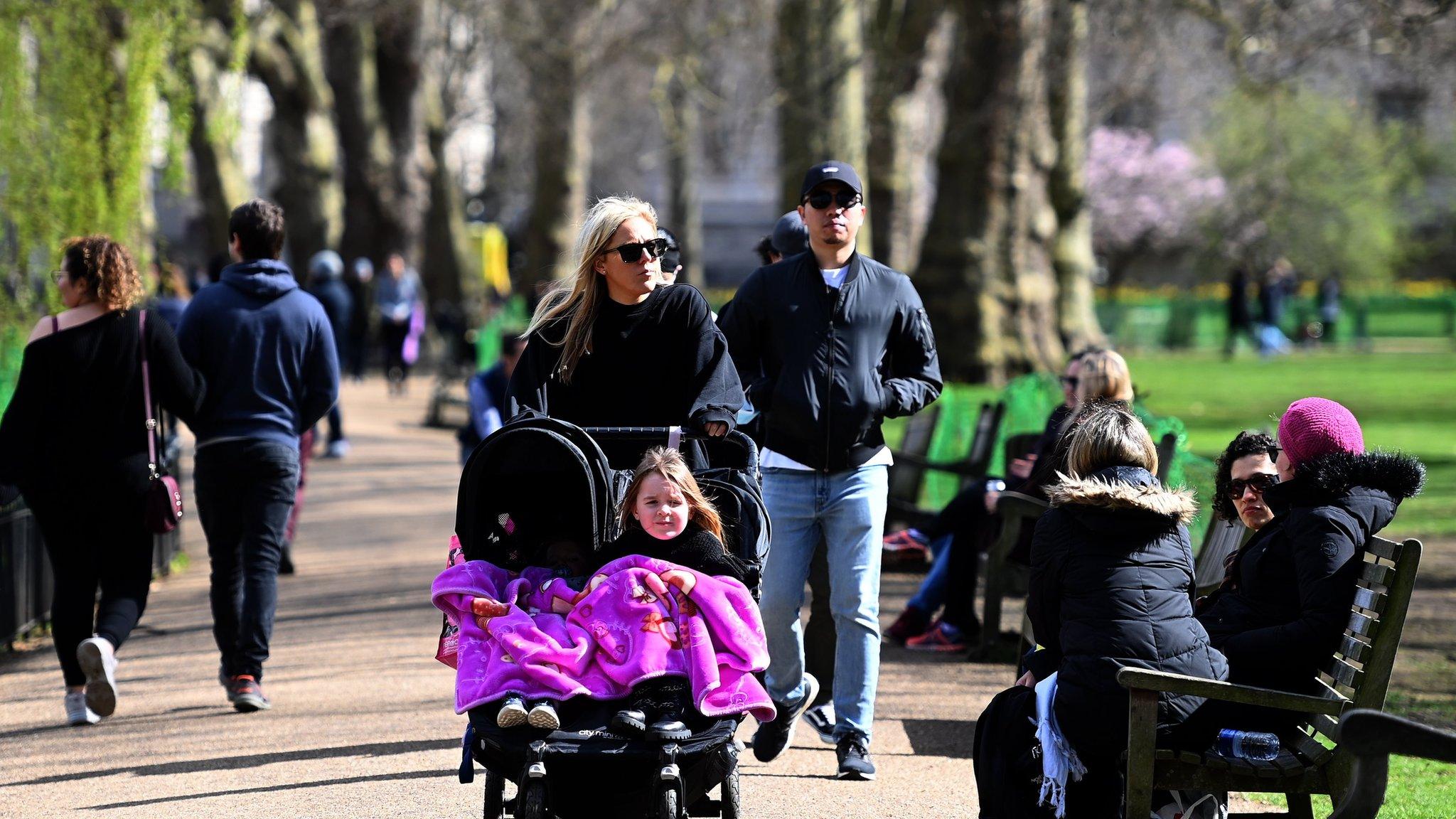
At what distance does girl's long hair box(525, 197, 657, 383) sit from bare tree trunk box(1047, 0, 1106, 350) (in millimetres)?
21111

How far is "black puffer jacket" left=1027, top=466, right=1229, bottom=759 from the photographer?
4785 millimetres

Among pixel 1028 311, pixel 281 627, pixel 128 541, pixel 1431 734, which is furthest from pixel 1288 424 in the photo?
pixel 1028 311

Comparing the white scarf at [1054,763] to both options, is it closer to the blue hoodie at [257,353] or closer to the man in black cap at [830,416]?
the man in black cap at [830,416]

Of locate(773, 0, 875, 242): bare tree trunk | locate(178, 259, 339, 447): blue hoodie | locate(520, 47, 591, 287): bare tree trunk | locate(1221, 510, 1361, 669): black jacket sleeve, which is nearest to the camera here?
locate(1221, 510, 1361, 669): black jacket sleeve

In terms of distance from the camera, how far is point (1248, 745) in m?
4.83

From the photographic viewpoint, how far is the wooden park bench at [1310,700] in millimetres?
4590

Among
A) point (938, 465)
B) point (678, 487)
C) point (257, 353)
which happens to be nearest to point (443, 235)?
point (938, 465)

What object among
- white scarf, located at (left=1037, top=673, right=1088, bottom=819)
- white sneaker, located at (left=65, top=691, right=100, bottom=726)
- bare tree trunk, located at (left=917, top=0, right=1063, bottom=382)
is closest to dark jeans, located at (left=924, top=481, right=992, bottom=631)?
white scarf, located at (left=1037, top=673, right=1088, bottom=819)

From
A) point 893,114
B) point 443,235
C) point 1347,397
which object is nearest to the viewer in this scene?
point 893,114

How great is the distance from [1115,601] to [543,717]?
1.58 metres

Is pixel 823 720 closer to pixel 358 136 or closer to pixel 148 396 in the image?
pixel 148 396

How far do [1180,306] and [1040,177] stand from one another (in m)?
24.5

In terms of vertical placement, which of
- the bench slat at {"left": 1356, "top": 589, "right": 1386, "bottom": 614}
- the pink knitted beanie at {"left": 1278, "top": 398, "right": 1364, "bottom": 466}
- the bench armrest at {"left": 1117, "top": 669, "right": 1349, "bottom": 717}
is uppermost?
the pink knitted beanie at {"left": 1278, "top": 398, "right": 1364, "bottom": 466}

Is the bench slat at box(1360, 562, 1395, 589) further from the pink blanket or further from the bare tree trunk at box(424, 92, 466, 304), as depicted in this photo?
the bare tree trunk at box(424, 92, 466, 304)
